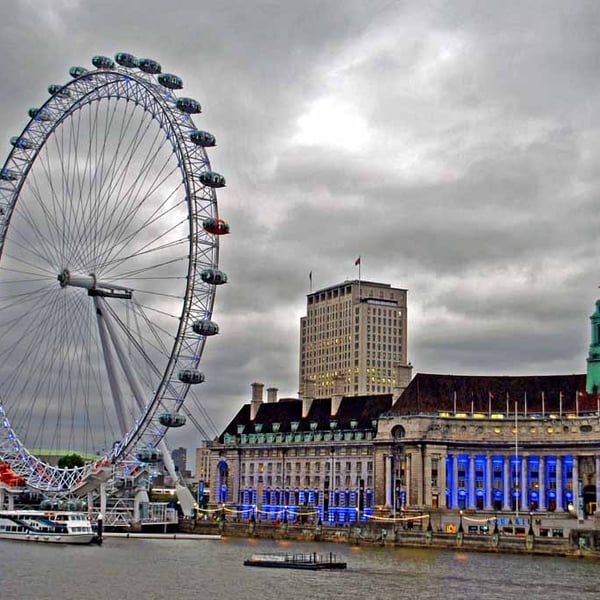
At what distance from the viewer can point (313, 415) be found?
595 ft

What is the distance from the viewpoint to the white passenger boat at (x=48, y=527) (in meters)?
120

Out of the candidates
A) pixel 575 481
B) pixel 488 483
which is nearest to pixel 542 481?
pixel 575 481

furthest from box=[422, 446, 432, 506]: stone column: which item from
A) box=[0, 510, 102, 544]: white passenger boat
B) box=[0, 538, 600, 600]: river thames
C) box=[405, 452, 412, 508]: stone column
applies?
box=[0, 510, 102, 544]: white passenger boat

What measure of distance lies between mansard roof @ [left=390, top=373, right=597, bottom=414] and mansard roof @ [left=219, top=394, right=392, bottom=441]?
8.21 m

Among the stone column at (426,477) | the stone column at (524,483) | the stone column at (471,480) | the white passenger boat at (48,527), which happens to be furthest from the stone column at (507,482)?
the white passenger boat at (48,527)

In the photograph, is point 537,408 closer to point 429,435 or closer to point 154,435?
point 429,435

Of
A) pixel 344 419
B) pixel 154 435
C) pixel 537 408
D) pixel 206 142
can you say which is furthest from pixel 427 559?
pixel 344 419

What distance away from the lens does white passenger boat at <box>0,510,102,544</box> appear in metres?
120

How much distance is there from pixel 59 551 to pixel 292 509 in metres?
68.6

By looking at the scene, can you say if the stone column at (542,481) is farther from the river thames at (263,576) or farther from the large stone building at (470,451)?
the river thames at (263,576)

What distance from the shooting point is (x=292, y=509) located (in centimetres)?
17475

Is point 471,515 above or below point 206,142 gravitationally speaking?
below

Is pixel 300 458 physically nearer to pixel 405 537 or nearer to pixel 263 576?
pixel 405 537

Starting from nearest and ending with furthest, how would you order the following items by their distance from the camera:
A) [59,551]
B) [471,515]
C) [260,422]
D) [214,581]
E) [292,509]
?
1. [214,581]
2. [59,551]
3. [471,515]
4. [292,509]
5. [260,422]
